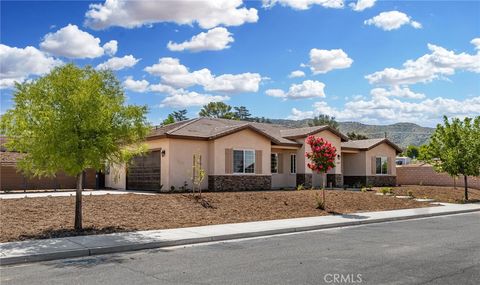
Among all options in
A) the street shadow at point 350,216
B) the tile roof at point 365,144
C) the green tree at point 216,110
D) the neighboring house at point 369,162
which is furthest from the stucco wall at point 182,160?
the green tree at point 216,110

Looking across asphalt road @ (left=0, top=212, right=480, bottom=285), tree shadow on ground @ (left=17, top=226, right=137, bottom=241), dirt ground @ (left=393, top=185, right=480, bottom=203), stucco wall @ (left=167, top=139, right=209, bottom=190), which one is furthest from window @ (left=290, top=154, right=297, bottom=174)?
tree shadow on ground @ (left=17, top=226, right=137, bottom=241)

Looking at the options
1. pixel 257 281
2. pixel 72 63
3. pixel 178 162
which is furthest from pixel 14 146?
pixel 178 162

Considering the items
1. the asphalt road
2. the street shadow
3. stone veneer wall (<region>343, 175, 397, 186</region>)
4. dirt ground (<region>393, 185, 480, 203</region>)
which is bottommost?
the asphalt road

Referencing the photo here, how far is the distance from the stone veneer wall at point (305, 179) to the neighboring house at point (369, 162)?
5.24 meters

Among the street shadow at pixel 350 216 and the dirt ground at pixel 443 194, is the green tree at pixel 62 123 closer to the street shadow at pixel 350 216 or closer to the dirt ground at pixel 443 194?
the street shadow at pixel 350 216

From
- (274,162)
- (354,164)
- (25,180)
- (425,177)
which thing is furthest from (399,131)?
(25,180)

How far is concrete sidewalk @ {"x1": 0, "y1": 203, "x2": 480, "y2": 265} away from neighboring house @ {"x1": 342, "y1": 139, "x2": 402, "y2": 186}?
55.6ft

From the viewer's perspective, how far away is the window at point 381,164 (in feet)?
118

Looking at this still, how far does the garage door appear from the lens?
24.9 meters

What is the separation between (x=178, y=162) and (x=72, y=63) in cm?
1122

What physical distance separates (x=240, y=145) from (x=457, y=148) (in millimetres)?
12400

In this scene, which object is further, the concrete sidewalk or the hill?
the hill

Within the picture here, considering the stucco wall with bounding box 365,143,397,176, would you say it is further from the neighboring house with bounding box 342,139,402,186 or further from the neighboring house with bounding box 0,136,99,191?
the neighboring house with bounding box 0,136,99,191

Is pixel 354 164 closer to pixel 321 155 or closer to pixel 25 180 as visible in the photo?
pixel 321 155
